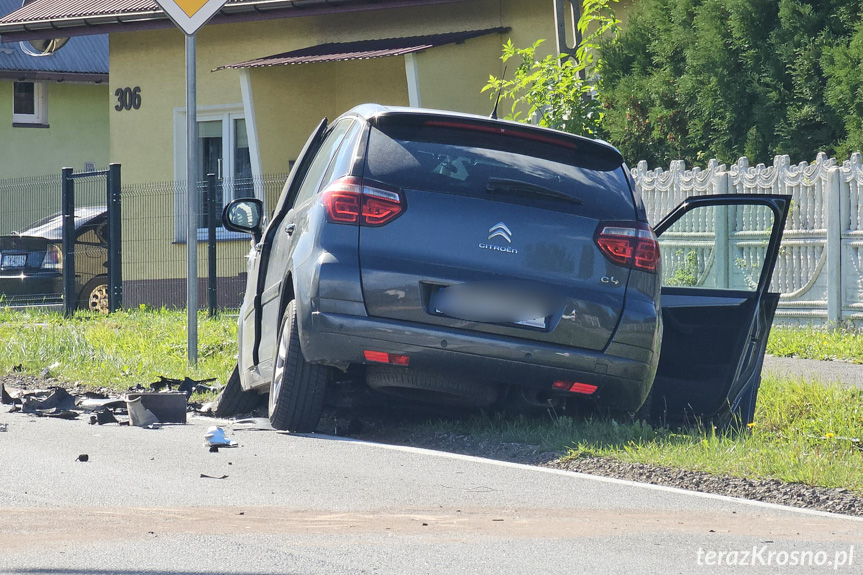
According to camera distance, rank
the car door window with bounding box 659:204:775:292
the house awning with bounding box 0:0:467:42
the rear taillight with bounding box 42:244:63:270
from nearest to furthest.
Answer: the car door window with bounding box 659:204:775:292, the rear taillight with bounding box 42:244:63:270, the house awning with bounding box 0:0:467:42

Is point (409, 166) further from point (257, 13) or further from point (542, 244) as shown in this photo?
point (257, 13)

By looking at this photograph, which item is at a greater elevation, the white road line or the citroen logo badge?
the citroen logo badge

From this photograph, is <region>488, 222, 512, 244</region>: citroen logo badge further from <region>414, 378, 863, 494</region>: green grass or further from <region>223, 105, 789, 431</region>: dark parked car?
<region>414, 378, 863, 494</region>: green grass

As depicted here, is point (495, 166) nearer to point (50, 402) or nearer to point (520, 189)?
point (520, 189)

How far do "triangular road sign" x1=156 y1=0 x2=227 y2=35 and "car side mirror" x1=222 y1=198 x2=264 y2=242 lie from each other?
7.47 ft

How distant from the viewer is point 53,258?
18562mm

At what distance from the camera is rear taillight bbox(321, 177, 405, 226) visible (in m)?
6.66

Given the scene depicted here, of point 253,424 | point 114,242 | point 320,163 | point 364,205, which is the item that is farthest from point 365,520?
point 114,242

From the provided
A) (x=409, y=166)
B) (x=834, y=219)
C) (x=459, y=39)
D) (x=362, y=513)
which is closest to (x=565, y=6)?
(x=459, y=39)

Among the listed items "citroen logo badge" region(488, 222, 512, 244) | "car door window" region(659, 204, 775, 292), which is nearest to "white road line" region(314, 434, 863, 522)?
"citroen logo badge" region(488, 222, 512, 244)

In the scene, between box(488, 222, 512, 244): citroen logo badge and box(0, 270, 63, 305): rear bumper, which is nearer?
box(488, 222, 512, 244): citroen logo badge

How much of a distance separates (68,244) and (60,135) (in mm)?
22183

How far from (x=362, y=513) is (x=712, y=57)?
1035 cm

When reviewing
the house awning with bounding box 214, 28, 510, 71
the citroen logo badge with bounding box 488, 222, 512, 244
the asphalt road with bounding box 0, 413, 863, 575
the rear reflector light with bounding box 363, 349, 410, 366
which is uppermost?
the house awning with bounding box 214, 28, 510, 71
